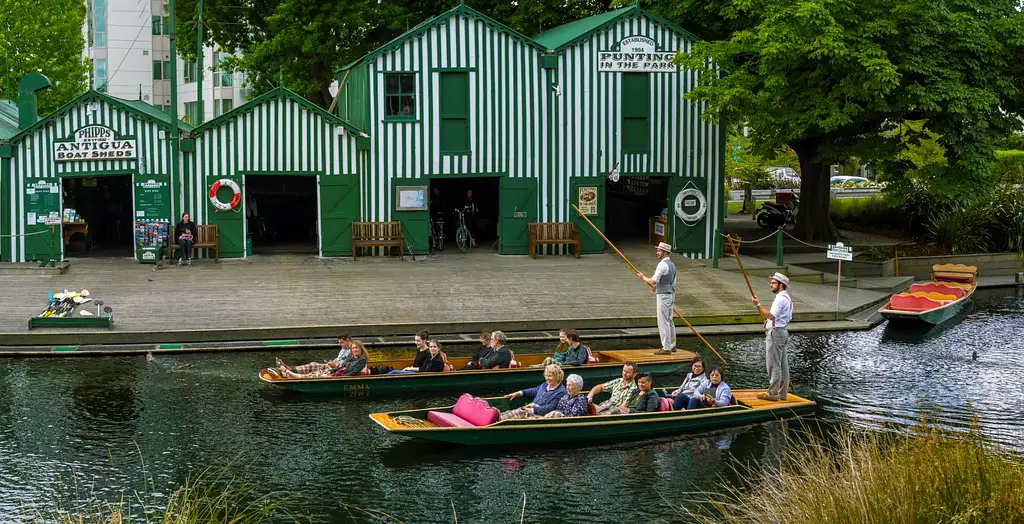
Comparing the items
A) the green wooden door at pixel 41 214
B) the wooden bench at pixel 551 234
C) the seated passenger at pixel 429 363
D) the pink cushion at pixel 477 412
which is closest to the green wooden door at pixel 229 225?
the green wooden door at pixel 41 214

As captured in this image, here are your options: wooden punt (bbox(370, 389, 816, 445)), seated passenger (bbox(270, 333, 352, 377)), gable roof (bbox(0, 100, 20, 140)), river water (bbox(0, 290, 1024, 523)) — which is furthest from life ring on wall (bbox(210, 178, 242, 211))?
wooden punt (bbox(370, 389, 816, 445))

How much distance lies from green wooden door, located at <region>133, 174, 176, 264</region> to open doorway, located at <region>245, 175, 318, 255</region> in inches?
144

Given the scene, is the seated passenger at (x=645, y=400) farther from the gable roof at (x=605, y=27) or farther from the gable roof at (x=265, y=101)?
the gable roof at (x=605, y=27)

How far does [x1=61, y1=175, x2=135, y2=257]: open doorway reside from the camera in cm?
3141

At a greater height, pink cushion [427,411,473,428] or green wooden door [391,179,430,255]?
green wooden door [391,179,430,255]

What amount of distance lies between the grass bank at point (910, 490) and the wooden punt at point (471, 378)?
8332mm

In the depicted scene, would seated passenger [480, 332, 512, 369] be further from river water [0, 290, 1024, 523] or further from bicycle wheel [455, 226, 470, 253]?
bicycle wheel [455, 226, 470, 253]

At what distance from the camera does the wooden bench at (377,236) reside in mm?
31188

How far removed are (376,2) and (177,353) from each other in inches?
892

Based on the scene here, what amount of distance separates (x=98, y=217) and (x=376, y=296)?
547 inches

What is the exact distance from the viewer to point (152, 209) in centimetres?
3016

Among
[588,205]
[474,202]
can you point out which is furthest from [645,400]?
[474,202]

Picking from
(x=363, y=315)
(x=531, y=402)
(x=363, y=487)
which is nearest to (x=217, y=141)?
(x=363, y=315)

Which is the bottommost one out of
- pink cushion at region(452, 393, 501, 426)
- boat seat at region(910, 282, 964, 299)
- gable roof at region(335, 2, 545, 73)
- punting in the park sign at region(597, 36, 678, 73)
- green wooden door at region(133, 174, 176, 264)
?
pink cushion at region(452, 393, 501, 426)
